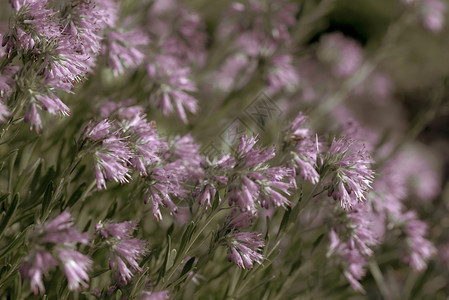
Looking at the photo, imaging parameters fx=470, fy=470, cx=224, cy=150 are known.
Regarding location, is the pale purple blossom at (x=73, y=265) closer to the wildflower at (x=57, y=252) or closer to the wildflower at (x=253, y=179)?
the wildflower at (x=57, y=252)

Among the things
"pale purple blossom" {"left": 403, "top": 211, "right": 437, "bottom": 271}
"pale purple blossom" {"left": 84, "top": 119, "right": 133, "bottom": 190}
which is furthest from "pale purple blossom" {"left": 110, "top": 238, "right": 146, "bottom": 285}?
"pale purple blossom" {"left": 403, "top": 211, "right": 437, "bottom": 271}

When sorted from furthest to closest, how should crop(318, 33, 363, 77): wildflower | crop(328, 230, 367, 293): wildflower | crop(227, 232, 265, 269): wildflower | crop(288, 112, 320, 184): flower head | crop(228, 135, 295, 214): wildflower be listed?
crop(318, 33, 363, 77): wildflower → crop(328, 230, 367, 293): wildflower → crop(288, 112, 320, 184): flower head → crop(227, 232, 265, 269): wildflower → crop(228, 135, 295, 214): wildflower

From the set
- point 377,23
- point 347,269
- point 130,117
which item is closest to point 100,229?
point 130,117

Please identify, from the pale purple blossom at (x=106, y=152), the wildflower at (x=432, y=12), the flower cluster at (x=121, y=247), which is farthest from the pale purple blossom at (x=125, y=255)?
the wildflower at (x=432, y=12)

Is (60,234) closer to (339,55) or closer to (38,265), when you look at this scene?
(38,265)

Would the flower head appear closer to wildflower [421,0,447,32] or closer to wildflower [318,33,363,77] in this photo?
wildflower [421,0,447,32]

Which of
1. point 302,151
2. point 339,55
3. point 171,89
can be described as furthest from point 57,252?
point 339,55
